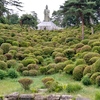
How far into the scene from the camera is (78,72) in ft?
39.7

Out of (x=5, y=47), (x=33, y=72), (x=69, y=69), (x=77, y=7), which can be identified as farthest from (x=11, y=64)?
(x=77, y=7)

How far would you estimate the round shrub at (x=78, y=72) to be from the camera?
12032mm

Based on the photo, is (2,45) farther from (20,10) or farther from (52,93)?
(52,93)

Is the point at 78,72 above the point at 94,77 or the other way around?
the other way around

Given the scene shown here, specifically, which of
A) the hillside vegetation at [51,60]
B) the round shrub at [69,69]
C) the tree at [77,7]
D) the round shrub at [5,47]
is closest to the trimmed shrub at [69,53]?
the hillside vegetation at [51,60]

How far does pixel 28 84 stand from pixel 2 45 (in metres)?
9.47

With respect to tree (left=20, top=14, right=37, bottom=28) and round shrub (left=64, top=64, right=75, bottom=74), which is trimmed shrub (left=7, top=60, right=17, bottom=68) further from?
tree (left=20, top=14, right=37, bottom=28)

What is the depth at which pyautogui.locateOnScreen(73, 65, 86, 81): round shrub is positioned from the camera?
1203cm

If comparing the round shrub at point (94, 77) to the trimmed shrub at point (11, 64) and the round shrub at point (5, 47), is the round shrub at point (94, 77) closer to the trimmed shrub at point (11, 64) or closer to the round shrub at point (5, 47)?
the trimmed shrub at point (11, 64)

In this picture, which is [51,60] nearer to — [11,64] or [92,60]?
[11,64]

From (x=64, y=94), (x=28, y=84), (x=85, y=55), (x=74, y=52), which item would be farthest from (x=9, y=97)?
(x=74, y=52)

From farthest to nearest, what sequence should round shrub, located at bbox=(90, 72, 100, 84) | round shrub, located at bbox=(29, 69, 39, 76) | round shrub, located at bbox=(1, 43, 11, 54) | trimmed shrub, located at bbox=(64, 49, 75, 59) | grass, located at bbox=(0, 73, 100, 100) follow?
round shrub, located at bbox=(1, 43, 11, 54) < trimmed shrub, located at bbox=(64, 49, 75, 59) < round shrub, located at bbox=(29, 69, 39, 76) < round shrub, located at bbox=(90, 72, 100, 84) < grass, located at bbox=(0, 73, 100, 100)

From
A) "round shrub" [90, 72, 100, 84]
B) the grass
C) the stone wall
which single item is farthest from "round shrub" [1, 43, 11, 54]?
the stone wall

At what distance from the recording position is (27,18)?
37.8m
